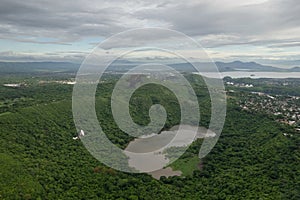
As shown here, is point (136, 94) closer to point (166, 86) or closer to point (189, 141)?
point (166, 86)

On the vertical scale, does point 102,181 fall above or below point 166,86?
below

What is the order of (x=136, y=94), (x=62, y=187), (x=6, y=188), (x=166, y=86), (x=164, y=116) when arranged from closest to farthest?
1. (x=6, y=188)
2. (x=62, y=187)
3. (x=164, y=116)
4. (x=136, y=94)
5. (x=166, y=86)

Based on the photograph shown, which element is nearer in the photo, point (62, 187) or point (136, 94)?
point (62, 187)

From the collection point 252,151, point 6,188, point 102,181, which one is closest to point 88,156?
point 102,181

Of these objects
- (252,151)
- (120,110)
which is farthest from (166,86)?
(252,151)

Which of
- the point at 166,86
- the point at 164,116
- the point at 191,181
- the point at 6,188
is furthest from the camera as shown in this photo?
the point at 166,86

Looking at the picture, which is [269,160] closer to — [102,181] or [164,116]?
[102,181]
